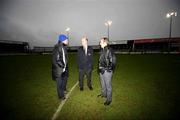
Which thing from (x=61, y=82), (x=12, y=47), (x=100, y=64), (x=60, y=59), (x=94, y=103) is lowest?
(x=94, y=103)

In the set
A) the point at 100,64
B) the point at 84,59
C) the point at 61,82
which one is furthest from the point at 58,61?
the point at 84,59

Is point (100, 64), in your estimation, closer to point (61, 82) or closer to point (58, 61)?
point (58, 61)

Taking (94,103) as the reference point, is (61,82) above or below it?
above

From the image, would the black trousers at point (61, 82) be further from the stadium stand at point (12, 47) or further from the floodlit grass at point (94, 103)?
the stadium stand at point (12, 47)

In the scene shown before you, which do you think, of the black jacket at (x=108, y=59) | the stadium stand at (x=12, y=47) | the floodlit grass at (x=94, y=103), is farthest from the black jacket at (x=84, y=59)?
the stadium stand at (x=12, y=47)

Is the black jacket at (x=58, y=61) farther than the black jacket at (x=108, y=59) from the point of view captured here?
Yes

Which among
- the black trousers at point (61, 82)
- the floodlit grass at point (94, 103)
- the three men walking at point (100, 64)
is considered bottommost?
the floodlit grass at point (94, 103)

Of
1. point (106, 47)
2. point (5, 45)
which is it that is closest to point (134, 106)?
point (106, 47)

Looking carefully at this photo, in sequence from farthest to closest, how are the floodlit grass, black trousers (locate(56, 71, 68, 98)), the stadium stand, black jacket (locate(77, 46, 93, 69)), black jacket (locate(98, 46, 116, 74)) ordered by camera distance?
the stadium stand < black jacket (locate(77, 46, 93, 69)) < black trousers (locate(56, 71, 68, 98)) < black jacket (locate(98, 46, 116, 74)) < the floodlit grass

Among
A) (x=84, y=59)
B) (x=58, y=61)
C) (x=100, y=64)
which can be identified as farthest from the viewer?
(x=84, y=59)

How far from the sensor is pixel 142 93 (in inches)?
291

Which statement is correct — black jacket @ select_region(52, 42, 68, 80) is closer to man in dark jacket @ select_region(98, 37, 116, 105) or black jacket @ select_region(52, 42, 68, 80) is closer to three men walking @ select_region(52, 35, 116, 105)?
three men walking @ select_region(52, 35, 116, 105)

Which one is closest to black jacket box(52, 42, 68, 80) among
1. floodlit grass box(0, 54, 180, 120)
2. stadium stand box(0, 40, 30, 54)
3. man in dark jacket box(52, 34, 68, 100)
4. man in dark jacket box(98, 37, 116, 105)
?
man in dark jacket box(52, 34, 68, 100)

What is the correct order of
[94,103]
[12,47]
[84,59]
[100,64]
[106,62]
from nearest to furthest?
[106,62] < [100,64] < [94,103] < [84,59] < [12,47]
